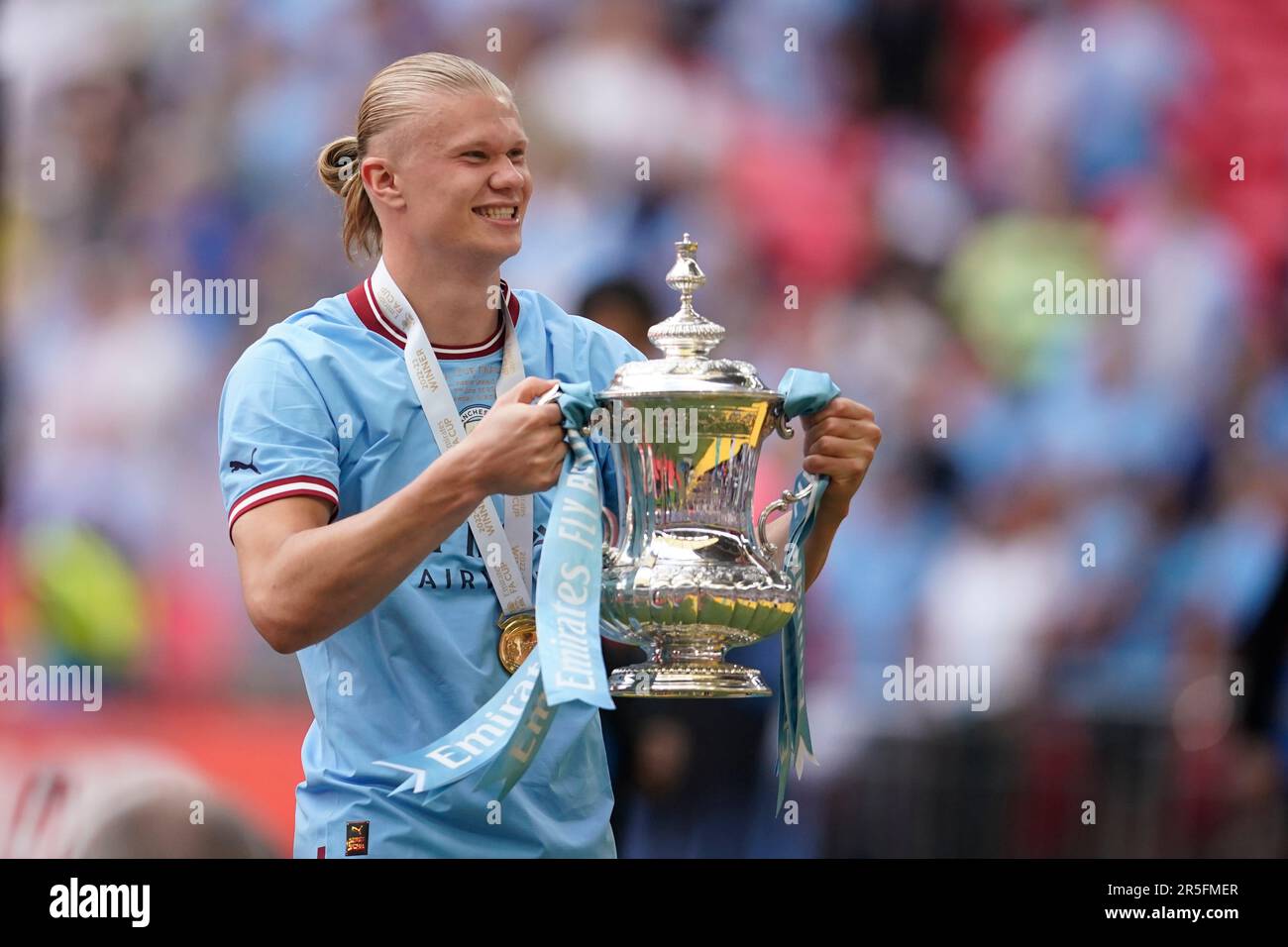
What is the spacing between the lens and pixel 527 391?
1964 millimetres

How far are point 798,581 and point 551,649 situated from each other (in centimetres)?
37

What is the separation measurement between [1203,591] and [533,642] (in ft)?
8.06

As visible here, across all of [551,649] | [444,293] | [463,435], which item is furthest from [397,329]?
[551,649]

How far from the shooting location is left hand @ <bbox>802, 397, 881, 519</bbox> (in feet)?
6.86

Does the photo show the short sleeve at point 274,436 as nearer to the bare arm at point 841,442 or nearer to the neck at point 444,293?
the neck at point 444,293

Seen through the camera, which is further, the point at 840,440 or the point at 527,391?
the point at 840,440

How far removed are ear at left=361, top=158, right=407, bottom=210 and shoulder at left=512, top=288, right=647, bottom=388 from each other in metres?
0.22

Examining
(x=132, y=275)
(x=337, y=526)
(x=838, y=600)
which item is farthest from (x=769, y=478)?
(x=337, y=526)

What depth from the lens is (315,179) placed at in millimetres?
4070

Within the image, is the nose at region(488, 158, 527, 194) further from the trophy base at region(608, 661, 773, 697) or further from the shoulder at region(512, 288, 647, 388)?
the trophy base at region(608, 661, 773, 697)

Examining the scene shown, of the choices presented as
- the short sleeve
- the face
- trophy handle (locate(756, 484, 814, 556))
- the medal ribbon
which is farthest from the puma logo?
trophy handle (locate(756, 484, 814, 556))

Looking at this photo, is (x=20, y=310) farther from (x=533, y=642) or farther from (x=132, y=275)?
(x=533, y=642)

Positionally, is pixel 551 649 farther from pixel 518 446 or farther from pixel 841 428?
pixel 841 428

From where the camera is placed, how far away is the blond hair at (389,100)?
216cm
